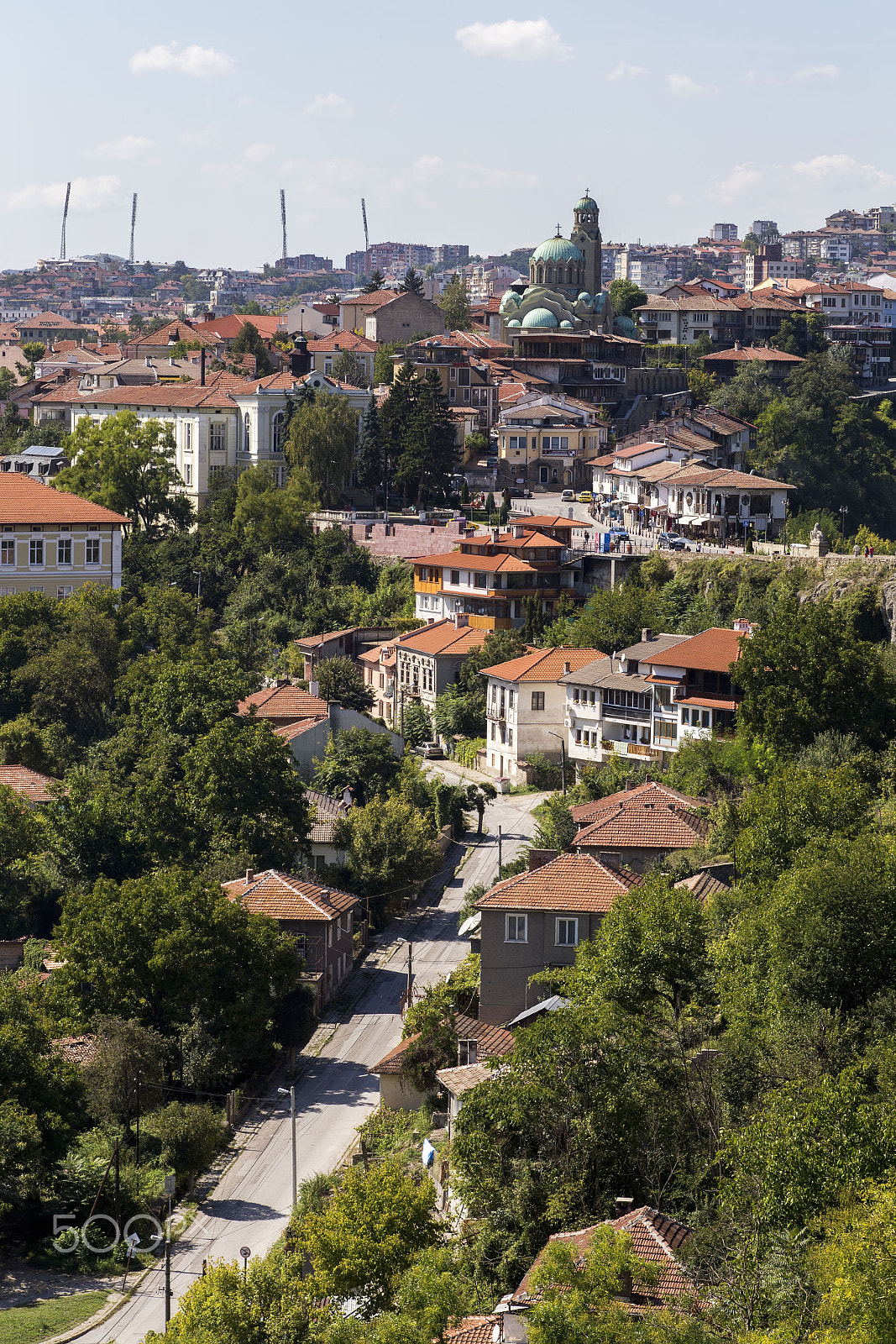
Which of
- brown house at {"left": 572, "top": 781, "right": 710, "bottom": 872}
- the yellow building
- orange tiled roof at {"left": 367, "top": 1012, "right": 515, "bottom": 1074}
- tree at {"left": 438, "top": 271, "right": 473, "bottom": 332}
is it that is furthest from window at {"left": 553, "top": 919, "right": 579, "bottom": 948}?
tree at {"left": 438, "top": 271, "right": 473, "bottom": 332}

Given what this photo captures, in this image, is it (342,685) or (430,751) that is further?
(342,685)

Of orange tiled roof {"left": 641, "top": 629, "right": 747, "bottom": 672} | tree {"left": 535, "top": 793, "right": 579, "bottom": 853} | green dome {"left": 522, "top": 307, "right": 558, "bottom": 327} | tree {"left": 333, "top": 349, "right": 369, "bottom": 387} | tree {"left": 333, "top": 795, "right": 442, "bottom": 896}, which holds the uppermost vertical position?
green dome {"left": 522, "top": 307, "right": 558, "bottom": 327}

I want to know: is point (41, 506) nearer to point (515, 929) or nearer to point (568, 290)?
point (515, 929)

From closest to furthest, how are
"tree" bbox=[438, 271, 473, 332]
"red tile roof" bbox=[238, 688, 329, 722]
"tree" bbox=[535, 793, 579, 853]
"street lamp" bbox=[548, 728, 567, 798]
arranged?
"tree" bbox=[535, 793, 579, 853] → "red tile roof" bbox=[238, 688, 329, 722] → "street lamp" bbox=[548, 728, 567, 798] → "tree" bbox=[438, 271, 473, 332]

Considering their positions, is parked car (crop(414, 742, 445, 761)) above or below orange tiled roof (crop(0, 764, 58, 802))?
below

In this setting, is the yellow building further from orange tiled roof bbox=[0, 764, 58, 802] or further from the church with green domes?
the church with green domes

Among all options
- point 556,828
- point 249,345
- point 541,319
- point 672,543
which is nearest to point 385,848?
point 556,828

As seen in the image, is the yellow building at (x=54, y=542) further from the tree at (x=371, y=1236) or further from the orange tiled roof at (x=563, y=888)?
the tree at (x=371, y=1236)
